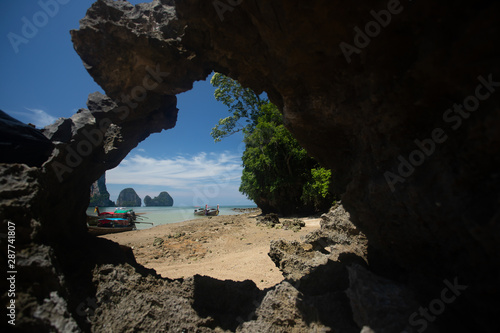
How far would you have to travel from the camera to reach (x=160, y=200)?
15875 centimetres

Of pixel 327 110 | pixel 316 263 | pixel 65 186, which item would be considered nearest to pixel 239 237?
pixel 316 263

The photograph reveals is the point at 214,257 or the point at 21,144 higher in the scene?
the point at 21,144

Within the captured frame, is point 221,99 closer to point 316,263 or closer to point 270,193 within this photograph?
point 270,193

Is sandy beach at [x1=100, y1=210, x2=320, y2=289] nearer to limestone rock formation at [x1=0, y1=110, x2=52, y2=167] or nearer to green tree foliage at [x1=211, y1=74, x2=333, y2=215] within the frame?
limestone rock formation at [x1=0, y1=110, x2=52, y2=167]

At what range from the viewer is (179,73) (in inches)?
175

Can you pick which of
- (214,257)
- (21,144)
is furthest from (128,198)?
(21,144)

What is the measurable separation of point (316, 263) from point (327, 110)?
2.65 m

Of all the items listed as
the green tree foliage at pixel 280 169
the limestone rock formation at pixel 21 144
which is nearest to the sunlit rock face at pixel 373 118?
the limestone rock formation at pixel 21 144

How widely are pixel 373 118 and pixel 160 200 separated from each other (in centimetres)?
17314

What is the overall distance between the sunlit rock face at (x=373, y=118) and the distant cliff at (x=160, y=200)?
554 feet

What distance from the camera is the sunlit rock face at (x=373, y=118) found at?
5.54ft

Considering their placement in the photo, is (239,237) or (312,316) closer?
(312,316)

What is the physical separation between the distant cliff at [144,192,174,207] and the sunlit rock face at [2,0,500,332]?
16879 centimetres

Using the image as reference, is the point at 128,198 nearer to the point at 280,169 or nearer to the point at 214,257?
the point at 280,169
